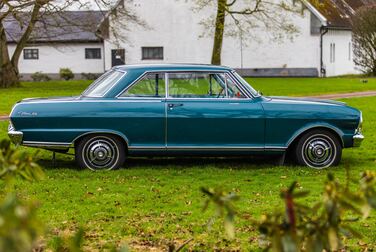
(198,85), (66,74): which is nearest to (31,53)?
(66,74)

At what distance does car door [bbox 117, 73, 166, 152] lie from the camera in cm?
1059

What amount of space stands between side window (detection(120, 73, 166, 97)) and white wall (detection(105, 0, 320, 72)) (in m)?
43.3

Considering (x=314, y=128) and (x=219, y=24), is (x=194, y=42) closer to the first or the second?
(x=219, y=24)

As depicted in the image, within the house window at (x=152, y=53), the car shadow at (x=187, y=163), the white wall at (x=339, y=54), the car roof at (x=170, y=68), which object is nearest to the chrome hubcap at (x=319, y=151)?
the car shadow at (x=187, y=163)

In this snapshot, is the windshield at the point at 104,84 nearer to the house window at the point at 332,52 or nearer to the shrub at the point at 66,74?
the house window at the point at 332,52

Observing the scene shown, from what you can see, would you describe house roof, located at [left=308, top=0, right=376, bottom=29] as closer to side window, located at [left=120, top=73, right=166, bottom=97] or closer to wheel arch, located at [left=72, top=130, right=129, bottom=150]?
side window, located at [left=120, top=73, right=166, bottom=97]

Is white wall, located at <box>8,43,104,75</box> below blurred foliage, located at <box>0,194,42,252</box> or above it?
above

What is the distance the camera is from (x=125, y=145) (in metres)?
10.7

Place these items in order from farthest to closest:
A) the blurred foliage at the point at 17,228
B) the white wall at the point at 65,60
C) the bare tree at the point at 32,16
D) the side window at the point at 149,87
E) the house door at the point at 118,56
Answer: the white wall at the point at 65,60 < the house door at the point at 118,56 < the bare tree at the point at 32,16 < the side window at the point at 149,87 < the blurred foliage at the point at 17,228

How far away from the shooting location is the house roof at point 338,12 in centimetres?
5352

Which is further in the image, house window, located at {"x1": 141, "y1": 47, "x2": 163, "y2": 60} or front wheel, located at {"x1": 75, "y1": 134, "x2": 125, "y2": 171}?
house window, located at {"x1": 141, "y1": 47, "x2": 163, "y2": 60}

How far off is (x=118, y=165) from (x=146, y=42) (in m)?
44.9

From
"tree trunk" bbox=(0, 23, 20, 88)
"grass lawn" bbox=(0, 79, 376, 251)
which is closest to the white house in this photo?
"tree trunk" bbox=(0, 23, 20, 88)

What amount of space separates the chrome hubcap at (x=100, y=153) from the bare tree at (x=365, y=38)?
4187 centimetres
